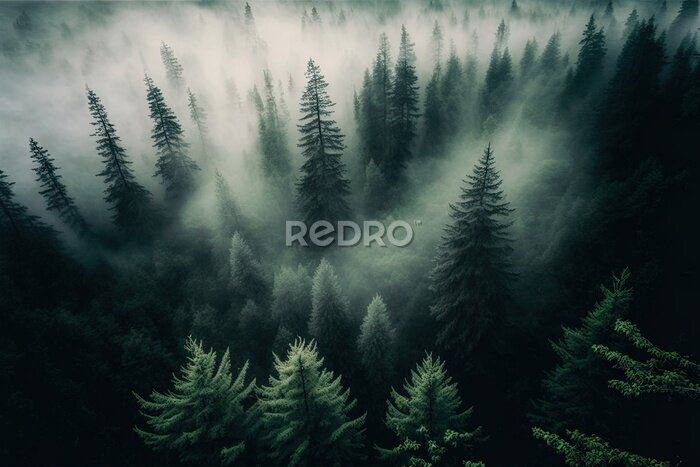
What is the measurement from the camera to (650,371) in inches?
211

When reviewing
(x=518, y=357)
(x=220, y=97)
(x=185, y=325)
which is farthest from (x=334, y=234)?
(x=220, y=97)

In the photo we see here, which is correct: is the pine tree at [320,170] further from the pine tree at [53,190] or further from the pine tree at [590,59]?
the pine tree at [590,59]

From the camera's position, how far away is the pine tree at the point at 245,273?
33.1 m

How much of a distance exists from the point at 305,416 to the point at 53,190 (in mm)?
41860

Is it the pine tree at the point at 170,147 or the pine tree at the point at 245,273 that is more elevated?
the pine tree at the point at 170,147

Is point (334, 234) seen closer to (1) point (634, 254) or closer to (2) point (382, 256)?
(2) point (382, 256)

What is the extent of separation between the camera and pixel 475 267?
20.2 m

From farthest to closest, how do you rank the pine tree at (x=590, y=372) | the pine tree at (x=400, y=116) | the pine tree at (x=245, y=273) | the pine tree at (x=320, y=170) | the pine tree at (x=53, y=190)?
1. the pine tree at (x=400, y=116)
2. the pine tree at (x=53, y=190)
3. the pine tree at (x=320, y=170)
4. the pine tree at (x=245, y=273)
5. the pine tree at (x=590, y=372)

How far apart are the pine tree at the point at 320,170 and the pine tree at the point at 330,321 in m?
10.1

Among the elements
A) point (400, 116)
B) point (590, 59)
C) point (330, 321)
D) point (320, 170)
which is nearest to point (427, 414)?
point (330, 321)

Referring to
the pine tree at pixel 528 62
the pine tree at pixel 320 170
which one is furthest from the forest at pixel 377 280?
the pine tree at pixel 528 62

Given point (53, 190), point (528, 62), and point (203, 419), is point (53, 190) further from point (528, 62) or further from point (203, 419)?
point (528, 62)

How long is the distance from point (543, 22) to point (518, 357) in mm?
106791

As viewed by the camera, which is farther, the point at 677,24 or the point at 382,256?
the point at 677,24
